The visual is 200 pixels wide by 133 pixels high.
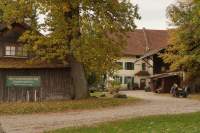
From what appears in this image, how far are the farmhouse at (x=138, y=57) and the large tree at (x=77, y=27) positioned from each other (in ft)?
149

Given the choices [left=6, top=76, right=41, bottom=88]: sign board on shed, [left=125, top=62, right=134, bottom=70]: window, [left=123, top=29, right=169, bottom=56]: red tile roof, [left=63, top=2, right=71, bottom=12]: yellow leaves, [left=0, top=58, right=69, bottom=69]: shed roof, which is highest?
[left=123, top=29, right=169, bottom=56]: red tile roof

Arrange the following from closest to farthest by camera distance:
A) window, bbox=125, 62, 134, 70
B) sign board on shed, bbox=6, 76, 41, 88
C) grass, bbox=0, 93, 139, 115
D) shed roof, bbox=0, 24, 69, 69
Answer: grass, bbox=0, 93, 139, 115
sign board on shed, bbox=6, 76, 41, 88
shed roof, bbox=0, 24, 69, 69
window, bbox=125, 62, 134, 70

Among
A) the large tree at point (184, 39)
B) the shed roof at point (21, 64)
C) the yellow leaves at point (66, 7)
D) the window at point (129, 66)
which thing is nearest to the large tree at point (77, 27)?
the yellow leaves at point (66, 7)

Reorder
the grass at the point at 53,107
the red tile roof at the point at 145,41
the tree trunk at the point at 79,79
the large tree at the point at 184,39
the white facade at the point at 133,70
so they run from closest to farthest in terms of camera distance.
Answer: the grass at the point at 53,107 → the tree trunk at the point at 79,79 → the large tree at the point at 184,39 → the white facade at the point at 133,70 → the red tile roof at the point at 145,41

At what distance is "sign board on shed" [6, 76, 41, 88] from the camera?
132 feet

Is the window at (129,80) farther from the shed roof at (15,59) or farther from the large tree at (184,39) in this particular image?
the shed roof at (15,59)

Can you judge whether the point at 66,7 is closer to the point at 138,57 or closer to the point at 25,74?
the point at 25,74

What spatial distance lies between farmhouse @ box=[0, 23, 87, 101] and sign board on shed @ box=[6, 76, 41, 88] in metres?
0.08

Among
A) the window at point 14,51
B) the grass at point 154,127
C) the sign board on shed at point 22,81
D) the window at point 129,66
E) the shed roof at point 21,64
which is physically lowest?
the grass at point 154,127

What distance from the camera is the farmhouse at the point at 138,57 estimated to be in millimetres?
87562

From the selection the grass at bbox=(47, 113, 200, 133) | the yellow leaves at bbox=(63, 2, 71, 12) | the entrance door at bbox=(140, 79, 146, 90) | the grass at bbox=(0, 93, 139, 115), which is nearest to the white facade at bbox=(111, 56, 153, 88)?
the entrance door at bbox=(140, 79, 146, 90)

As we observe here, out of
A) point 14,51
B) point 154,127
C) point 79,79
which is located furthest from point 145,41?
point 154,127

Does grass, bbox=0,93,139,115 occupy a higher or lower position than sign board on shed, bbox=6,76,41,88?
lower

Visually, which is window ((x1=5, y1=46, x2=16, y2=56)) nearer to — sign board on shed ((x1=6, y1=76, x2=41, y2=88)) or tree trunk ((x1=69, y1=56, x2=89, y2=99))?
sign board on shed ((x1=6, y1=76, x2=41, y2=88))
